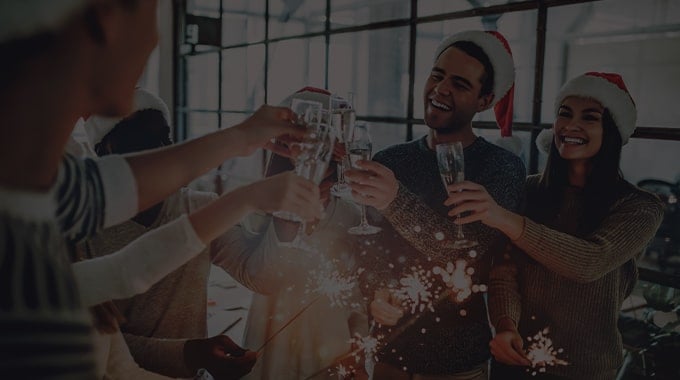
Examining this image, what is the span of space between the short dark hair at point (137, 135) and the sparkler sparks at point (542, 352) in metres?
1.48

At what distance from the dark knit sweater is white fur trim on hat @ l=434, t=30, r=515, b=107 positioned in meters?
0.26

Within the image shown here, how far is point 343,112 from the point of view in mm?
1626

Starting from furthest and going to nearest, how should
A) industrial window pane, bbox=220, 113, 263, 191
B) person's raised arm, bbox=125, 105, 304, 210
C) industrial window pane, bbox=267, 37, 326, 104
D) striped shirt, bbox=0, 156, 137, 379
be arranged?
industrial window pane, bbox=220, 113, 263, 191 → industrial window pane, bbox=267, 37, 326, 104 → person's raised arm, bbox=125, 105, 304, 210 → striped shirt, bbox=0, 156, 137, 379

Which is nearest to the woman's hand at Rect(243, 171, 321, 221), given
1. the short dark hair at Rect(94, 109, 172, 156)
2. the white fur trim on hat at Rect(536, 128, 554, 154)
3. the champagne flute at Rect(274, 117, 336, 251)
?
the champagne flute at Rect(274, 117, 336, 251)

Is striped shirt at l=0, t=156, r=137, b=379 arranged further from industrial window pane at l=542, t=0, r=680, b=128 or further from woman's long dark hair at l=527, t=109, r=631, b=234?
industrial window pane at l=542, t=0, r=680, b=128

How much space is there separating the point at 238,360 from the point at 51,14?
43.5 inches

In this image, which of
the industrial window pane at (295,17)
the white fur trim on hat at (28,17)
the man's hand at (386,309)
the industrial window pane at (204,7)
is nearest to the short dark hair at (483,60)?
the man's hand at (386,309)

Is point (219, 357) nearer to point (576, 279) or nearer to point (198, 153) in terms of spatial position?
point (198, 153)

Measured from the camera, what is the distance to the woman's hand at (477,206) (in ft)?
5.16

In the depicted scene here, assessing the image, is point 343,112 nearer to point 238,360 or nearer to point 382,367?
point 238,360

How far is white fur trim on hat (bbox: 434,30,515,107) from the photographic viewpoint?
2111mm

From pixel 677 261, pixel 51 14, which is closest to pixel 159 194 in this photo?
pixel 51 14

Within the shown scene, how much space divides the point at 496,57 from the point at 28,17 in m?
1.81

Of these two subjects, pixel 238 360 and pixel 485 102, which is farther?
pixel 485 102
